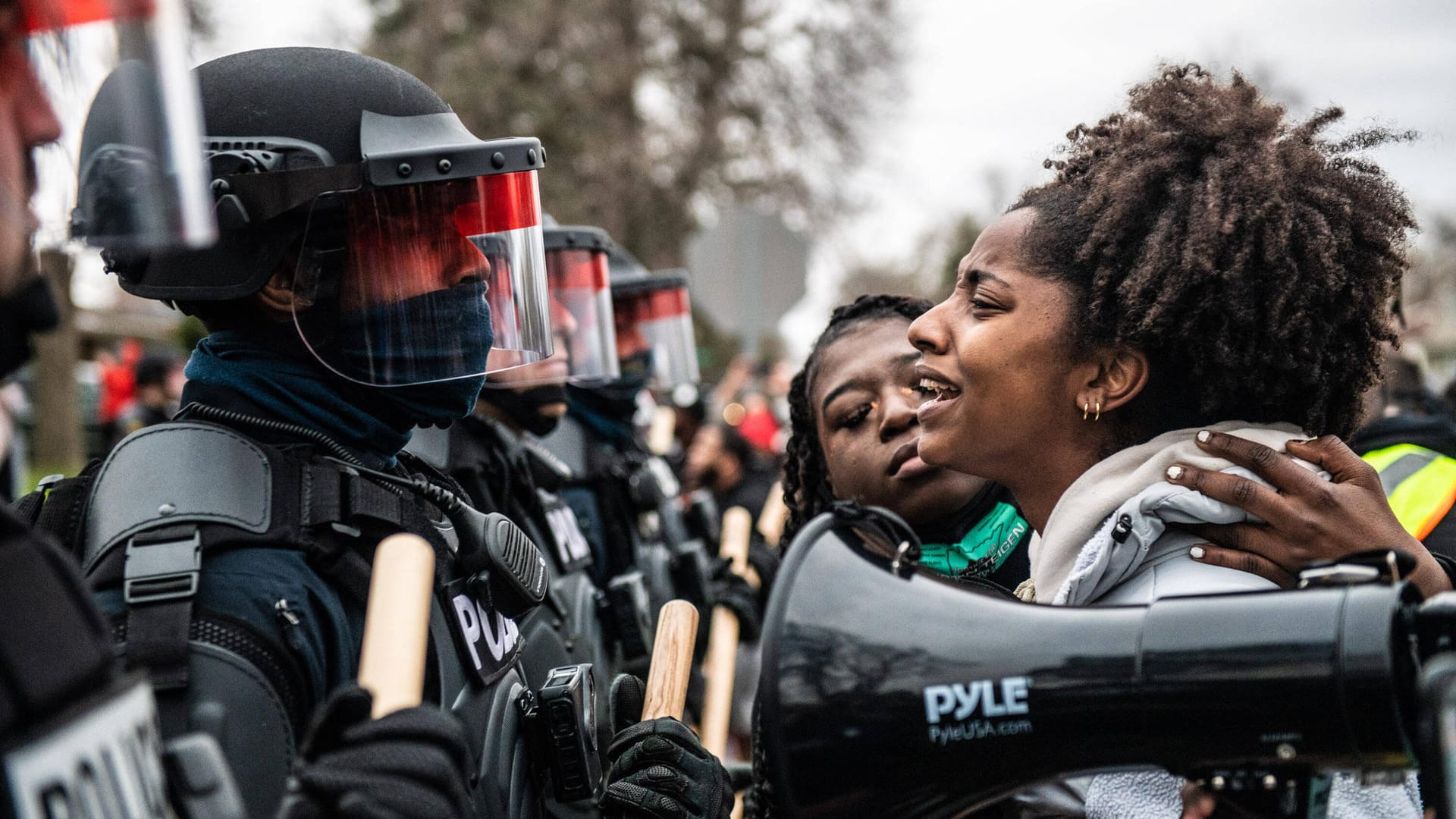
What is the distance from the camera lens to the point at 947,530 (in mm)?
2734

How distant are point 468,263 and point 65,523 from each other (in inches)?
29.4

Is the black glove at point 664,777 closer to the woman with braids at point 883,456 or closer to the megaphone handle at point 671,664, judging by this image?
the megaphone handle at point 671,664

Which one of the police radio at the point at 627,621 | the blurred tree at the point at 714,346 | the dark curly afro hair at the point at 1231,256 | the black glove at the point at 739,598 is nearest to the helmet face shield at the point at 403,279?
the dark curly afro hair at the point at 1231,256

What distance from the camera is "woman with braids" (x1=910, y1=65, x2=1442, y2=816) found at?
5.91ft

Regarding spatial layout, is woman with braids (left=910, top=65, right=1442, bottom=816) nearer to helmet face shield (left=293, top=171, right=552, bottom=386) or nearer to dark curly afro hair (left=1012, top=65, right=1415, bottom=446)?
dark curly afro hair (left=1012, top=65, right=1415, bottom=446)

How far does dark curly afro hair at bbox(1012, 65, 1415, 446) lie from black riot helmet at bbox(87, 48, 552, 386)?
3.04 feet

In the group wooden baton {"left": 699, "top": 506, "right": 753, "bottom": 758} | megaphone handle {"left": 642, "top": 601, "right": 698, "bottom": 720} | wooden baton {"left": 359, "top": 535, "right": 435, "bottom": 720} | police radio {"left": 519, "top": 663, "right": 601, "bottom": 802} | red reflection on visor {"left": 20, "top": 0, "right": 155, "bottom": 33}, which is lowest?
wooden baton {"left": 699, "top": 506, "right": 753, "bottom": 758}

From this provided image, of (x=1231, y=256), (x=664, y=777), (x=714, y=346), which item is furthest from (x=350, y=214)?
(x=714, y=346)

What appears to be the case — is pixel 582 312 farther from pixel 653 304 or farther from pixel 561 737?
pixel 561 737

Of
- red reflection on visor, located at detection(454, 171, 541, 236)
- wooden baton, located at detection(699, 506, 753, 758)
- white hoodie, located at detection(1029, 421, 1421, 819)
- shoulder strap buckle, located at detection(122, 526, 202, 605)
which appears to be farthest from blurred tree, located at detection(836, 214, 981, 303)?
shoulder strap buckle, located at detection(122, 526, 202, 605)

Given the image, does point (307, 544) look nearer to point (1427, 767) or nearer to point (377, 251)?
point (377, 251)

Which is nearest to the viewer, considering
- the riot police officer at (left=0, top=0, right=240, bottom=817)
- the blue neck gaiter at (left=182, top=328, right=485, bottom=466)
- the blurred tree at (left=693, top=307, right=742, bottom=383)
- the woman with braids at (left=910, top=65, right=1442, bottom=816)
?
the riot police officer at (left=0, top=0, right=240, bottom=817)

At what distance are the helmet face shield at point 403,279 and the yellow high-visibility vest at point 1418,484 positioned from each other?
202 centimetres

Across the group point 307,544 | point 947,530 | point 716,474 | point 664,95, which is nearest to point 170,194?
point 307,544
